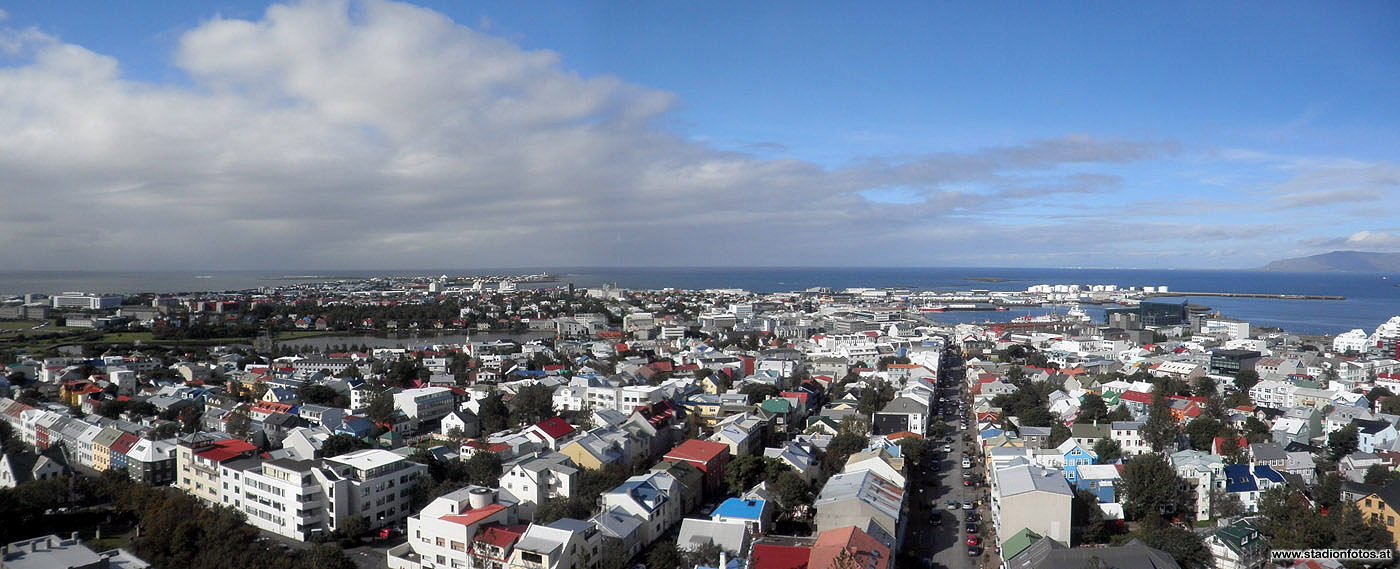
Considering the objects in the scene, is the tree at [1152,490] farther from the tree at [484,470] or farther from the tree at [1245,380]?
the tree at [1245,380]

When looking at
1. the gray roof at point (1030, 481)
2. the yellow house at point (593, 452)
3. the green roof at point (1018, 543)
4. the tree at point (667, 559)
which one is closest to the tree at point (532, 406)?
the yellow house at point (593, 452)

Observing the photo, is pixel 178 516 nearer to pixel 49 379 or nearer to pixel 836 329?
pixel 49 379

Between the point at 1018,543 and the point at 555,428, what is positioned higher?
the point at 555,428

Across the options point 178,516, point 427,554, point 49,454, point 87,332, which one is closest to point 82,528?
point 178,516

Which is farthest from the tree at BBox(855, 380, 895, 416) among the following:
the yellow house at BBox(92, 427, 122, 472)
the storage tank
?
the yellow house at BBox(92, 427, 122, 472)

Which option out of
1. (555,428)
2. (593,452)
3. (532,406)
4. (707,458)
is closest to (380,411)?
(532,406)

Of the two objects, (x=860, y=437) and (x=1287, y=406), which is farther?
(x=1287, y=406)

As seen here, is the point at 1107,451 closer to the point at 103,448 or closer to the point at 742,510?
the point at 742,510
